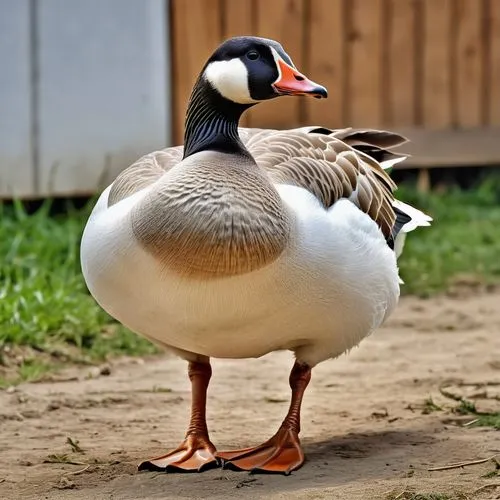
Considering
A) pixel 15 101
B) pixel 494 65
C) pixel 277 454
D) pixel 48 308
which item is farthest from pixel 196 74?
pixel 277 454

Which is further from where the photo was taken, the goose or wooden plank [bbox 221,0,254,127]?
wooden plank [bbox 221,0,254,127]

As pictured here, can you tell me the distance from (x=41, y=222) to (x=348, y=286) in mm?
4021

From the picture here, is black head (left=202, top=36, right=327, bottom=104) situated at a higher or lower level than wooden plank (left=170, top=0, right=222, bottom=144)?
higher

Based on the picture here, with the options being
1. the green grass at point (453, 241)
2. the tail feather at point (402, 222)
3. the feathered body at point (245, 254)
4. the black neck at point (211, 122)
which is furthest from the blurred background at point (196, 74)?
the black neck at point (211, 122)

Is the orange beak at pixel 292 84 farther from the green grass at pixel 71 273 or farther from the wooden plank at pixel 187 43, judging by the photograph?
the wooden plank at pixel 187 43

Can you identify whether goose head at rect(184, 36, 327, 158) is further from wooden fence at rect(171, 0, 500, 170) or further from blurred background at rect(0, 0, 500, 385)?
wooden fence at rect(171, 0, 500, 170)

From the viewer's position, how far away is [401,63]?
9.82 meters

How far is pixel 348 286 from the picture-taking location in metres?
4.10

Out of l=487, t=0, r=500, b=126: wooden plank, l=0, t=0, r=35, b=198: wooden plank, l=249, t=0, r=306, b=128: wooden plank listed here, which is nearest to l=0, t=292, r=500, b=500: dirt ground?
l=0, t=0, r=35, b=198: wooden plank

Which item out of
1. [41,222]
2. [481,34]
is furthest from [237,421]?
[481,34]

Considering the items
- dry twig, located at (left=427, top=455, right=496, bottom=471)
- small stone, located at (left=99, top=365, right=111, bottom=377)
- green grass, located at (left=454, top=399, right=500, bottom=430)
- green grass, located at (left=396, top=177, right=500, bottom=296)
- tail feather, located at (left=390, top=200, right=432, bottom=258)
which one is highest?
tail feather, located at (left=390, top=200, right=432, bottom=258)

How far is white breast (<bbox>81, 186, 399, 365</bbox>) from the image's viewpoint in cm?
383

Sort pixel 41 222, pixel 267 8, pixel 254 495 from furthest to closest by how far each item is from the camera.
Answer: pixel 267 8
pixel 41 222
pixel 254 495

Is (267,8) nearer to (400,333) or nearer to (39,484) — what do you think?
(400,333)
